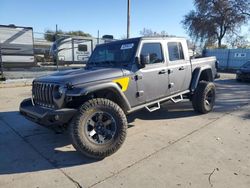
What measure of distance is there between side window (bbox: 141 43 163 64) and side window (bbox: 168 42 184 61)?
1.18 ft

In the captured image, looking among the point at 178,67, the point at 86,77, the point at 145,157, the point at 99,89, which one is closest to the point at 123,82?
the point at 99,89

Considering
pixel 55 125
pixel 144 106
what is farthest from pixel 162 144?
pixel 55 125

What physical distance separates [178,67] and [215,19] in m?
31.4

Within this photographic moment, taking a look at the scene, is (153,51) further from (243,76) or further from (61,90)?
(243,76)

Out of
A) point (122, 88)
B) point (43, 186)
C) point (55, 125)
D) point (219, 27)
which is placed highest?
point (219, 27)

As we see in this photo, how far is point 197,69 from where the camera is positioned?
20.0 feet

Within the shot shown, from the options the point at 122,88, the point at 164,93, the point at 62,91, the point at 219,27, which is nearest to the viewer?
the point at 62,91

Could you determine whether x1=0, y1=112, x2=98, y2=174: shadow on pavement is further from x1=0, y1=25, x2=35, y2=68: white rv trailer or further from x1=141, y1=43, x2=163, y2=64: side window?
x1=0, y1=25, x2=35, y2=68: white rv trailer

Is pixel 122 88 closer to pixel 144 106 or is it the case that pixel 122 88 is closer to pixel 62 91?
pixel 144 106

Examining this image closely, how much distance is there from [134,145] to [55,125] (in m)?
1.42

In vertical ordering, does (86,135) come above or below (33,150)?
above

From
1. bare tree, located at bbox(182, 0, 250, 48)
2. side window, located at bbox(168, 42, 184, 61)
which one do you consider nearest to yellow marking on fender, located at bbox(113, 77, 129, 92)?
side window, located at bbox(168, 42, 184, 61)

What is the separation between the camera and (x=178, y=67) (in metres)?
5.44

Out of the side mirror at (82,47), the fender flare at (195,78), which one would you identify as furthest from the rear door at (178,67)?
the side mirror at (82,47)
